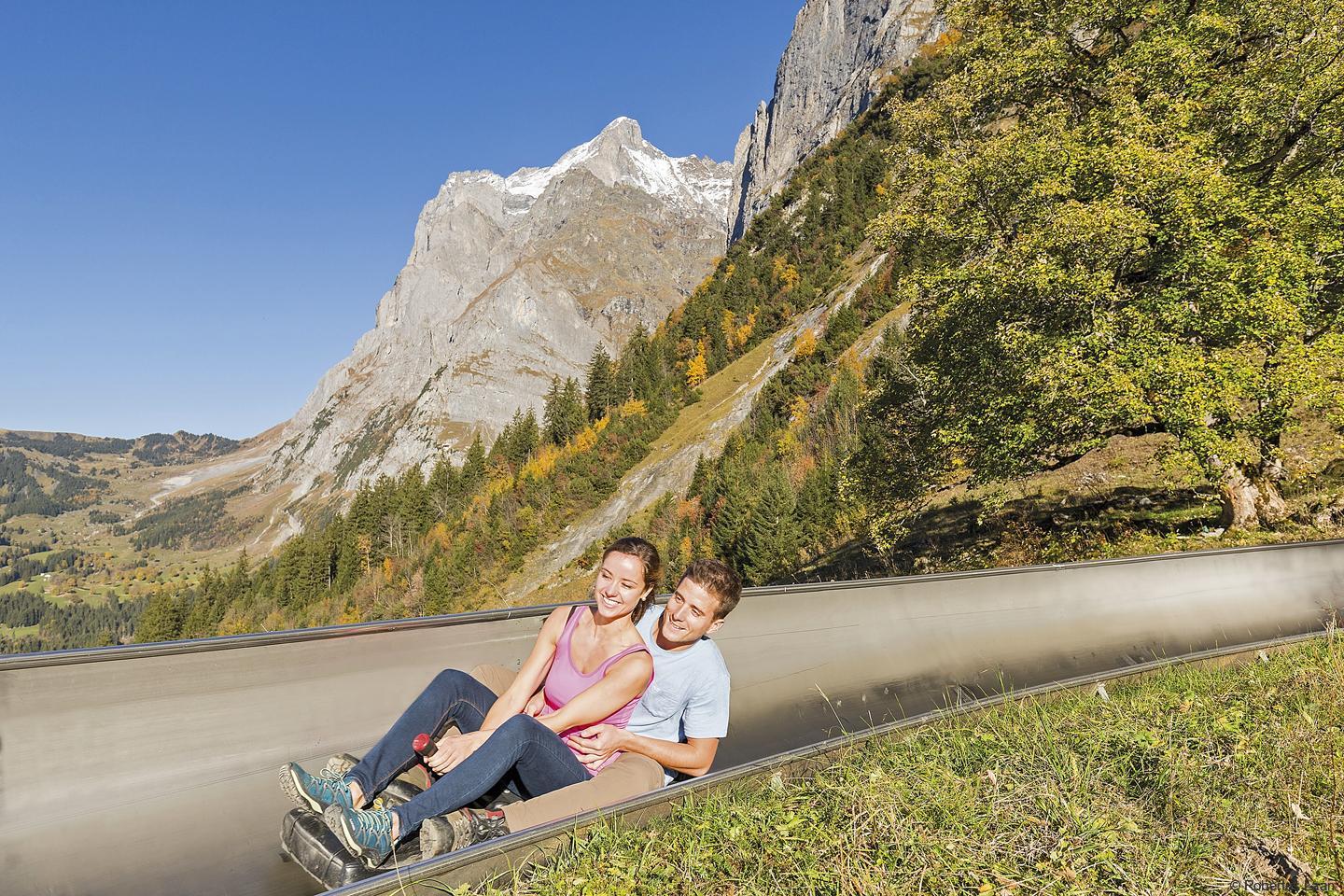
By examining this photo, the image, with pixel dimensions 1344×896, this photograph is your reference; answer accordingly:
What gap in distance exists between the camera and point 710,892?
6.87ft

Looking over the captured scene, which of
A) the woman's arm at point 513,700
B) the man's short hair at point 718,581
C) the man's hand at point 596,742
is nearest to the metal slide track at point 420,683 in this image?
the man's hand at point 596,742

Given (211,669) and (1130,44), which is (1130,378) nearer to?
(1130,44)

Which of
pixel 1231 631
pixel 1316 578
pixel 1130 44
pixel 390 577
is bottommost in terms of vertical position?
pixel 390 577

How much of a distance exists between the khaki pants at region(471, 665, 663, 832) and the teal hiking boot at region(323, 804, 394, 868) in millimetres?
467

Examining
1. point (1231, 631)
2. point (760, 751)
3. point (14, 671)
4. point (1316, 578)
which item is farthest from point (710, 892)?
point (1316, 578)

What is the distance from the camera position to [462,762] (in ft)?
9.57

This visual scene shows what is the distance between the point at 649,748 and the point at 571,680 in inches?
20.6

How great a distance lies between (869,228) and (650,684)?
9303 millimetres

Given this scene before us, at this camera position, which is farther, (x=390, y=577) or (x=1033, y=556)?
(x=390, y=577)

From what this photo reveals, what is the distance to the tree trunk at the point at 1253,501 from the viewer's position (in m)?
8.04

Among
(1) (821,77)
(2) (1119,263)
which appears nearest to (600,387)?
(2) (1119,263)

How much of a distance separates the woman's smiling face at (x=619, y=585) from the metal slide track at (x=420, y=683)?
34.7 inches

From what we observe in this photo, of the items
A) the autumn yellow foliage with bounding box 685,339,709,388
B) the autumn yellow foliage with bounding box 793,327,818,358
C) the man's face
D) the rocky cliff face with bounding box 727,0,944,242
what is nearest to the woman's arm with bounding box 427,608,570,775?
the man's face

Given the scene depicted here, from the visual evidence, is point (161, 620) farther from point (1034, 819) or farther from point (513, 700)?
point (1034, 819)
